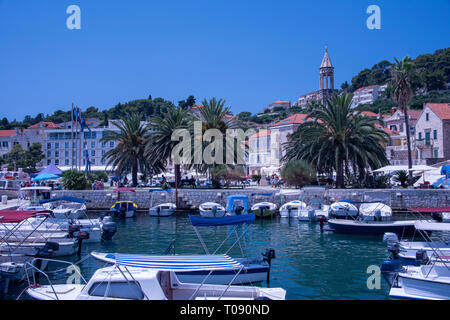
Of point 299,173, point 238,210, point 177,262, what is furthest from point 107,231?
point 299,173

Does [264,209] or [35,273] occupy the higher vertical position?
[264,209]

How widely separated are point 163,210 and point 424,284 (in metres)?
29.8

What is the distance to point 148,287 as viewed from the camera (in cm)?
1128

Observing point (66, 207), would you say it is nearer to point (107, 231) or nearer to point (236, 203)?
point (107, 231)

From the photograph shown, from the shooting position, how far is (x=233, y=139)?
46.3 meters

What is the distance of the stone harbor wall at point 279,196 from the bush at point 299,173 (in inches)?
126

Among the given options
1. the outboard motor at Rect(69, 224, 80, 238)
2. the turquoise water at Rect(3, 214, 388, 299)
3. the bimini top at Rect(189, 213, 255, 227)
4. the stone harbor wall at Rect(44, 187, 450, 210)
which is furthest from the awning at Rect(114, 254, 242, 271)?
the stone harbor wall at Rect(44, 187, 450, 210)

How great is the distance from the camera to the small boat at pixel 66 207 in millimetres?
34906

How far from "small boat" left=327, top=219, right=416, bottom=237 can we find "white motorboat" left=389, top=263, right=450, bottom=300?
1341 centimetres

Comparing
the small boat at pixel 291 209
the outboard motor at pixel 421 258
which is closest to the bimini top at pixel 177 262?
the outboard motor at pixel 421 258

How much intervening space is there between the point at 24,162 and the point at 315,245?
81.6 meters

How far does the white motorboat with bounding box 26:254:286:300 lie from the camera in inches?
446
